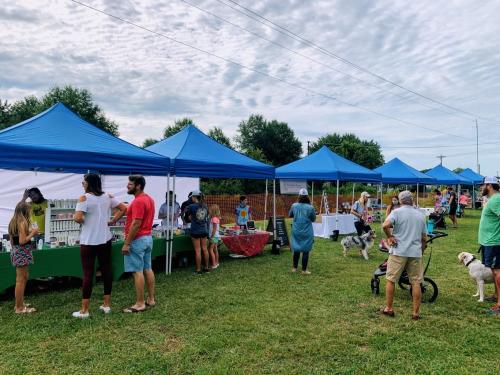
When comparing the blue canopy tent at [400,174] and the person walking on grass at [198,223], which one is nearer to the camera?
the person walking on grass at [198,223]

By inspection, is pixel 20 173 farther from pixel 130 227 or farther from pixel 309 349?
pixel 309 349

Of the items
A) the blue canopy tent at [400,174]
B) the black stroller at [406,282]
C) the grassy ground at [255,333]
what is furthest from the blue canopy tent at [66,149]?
the blue canopy tent at [400,174]

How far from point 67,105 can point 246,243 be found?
25700 mm

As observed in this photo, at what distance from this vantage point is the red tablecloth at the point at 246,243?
7691 mm

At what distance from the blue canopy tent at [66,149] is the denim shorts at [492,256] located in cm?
491

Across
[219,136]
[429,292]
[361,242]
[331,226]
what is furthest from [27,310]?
[219,136]

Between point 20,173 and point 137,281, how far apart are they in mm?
7416

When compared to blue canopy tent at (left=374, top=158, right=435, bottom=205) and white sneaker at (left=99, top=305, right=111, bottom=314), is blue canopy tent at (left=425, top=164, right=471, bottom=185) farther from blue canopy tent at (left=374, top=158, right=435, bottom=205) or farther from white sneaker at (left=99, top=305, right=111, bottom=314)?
white sneaker at (left=99, top=305, right=111, bottom=314)

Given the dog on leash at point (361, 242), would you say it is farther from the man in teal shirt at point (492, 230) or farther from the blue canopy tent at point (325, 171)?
the man in teal shirt at point (492, 230)

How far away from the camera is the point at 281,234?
916 cm

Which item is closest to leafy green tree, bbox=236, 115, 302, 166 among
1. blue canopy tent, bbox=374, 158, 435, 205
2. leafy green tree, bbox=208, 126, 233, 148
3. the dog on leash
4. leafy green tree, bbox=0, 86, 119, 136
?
leafy green tree, bbox=208, 126, 233, 148

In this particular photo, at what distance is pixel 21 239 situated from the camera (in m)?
4.16

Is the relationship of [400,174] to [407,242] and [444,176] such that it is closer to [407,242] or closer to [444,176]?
[444,176]

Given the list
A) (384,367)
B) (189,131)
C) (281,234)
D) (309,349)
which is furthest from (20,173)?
(384,367)
